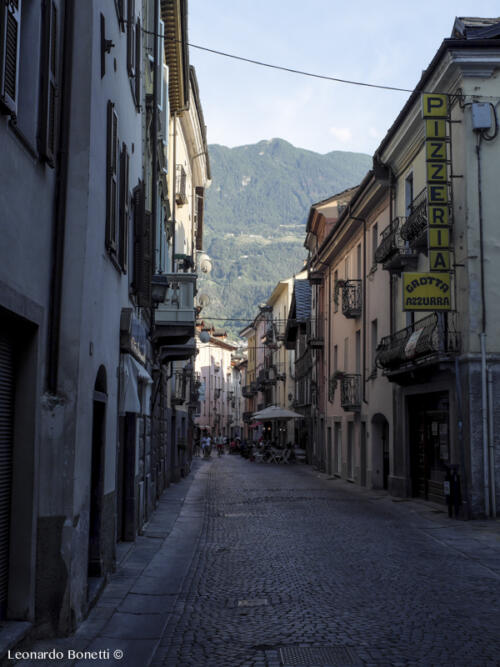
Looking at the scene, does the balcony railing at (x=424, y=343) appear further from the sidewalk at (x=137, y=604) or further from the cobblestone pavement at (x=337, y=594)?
the sidewalk at (x=137, y=604)

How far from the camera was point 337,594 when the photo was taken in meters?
8.84

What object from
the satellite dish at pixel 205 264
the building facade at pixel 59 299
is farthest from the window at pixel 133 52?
the satellite dish at pixel 205 264

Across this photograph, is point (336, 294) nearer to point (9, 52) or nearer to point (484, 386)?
point (484, 386)

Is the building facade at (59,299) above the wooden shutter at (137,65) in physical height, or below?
below

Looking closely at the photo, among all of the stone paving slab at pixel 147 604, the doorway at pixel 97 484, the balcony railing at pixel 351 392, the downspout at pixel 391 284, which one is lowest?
the stone paving slab at pixel 147 604

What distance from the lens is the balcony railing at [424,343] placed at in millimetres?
17578

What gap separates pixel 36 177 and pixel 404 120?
16.2m

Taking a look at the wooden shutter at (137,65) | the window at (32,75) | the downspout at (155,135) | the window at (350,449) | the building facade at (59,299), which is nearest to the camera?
the window at (32,75)

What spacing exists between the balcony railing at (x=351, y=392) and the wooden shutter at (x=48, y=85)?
22.1 meters

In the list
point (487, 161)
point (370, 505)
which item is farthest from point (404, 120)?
point (370, 505)

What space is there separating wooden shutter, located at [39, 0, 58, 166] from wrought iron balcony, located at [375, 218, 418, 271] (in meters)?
15.0

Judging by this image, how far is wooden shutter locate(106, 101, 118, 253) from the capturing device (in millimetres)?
8906

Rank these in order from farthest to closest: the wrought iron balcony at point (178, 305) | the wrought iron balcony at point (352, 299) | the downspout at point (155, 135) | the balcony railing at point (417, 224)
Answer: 1. the wrought iron balcony at point (352, 299)
2. the balcony railing at point (417, 224)
3. the wrought iron balcony at point (178, 305)
4. the downspout at point (155, 135)

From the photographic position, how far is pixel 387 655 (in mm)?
6371
